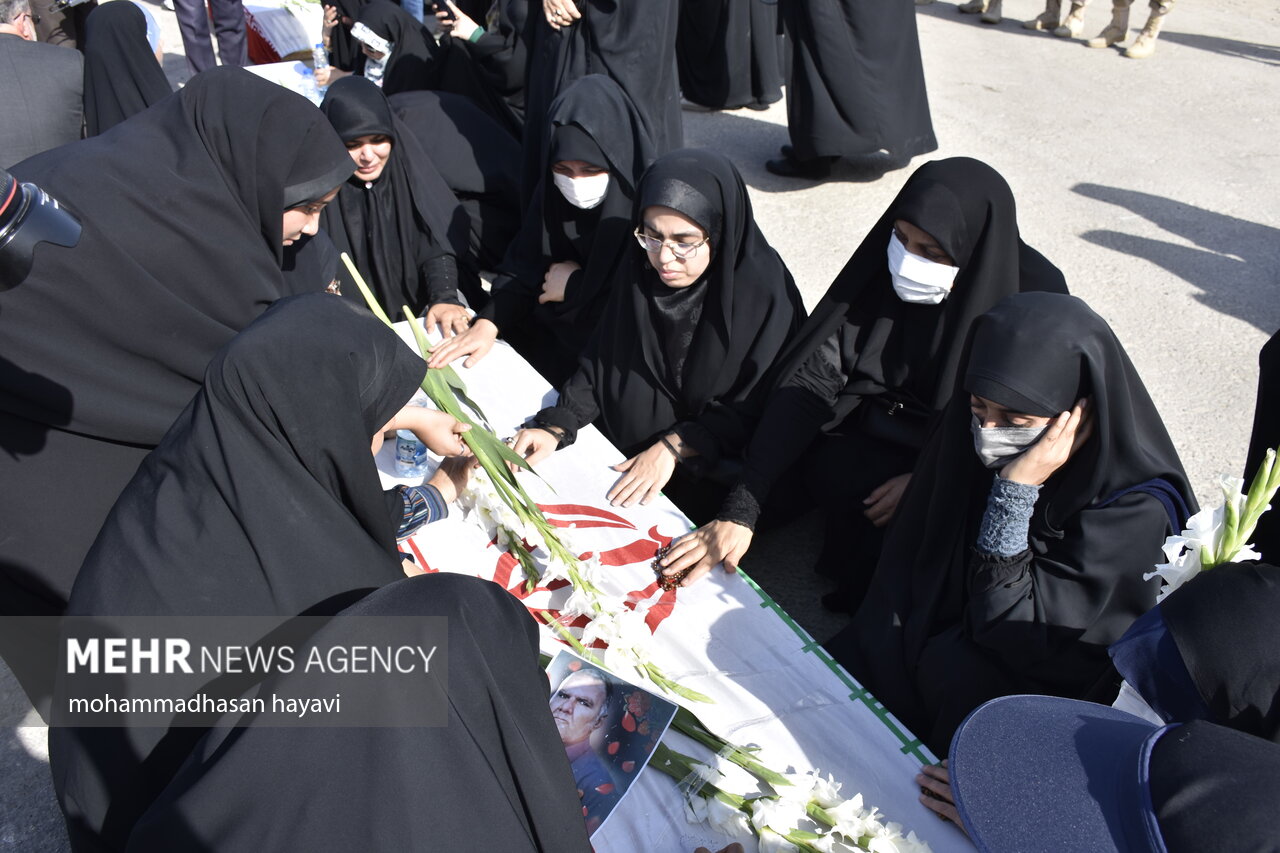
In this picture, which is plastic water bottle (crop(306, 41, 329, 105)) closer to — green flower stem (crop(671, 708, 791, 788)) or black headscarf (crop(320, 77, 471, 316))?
black headscarf (crop(320, 77, 471, 316))

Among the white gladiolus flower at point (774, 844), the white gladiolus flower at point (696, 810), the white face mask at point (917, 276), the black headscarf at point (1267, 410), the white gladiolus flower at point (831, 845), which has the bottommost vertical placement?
the white gladiolus flower at point (696, 810)

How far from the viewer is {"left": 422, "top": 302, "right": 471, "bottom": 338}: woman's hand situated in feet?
11.6

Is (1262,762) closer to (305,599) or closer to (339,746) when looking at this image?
(339,746)

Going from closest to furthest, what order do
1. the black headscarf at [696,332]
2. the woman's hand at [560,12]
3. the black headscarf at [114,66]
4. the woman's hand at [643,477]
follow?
the woman's hand at [643,477], the black headscarf at [696,332], the black headscarf at [114,66], the woman's hand at [560,12]

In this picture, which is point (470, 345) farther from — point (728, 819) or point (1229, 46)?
point (1229, 46)

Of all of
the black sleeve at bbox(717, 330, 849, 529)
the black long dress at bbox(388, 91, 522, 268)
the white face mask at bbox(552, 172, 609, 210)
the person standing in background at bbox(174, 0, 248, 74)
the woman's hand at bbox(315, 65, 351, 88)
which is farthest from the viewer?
the person standing in background at bbox(174, 0, 248, 74)

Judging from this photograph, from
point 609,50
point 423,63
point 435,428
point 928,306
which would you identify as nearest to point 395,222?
point 609,50

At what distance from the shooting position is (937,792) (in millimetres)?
1745

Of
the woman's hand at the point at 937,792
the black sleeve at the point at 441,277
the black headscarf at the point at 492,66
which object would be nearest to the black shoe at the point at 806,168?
the black headscarf at the point at 492,66

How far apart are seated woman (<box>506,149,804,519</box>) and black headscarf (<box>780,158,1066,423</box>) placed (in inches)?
7.1

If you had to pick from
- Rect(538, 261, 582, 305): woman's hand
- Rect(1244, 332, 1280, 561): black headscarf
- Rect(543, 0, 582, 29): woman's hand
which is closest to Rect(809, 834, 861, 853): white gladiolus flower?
Rect(1244, 332, 1280, 561): black headscarf

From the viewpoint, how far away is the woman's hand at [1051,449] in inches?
78.6

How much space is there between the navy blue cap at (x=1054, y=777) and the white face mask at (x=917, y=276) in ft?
4.73

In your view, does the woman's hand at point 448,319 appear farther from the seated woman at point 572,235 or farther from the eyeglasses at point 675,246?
the eyeglasses at point 675,246
